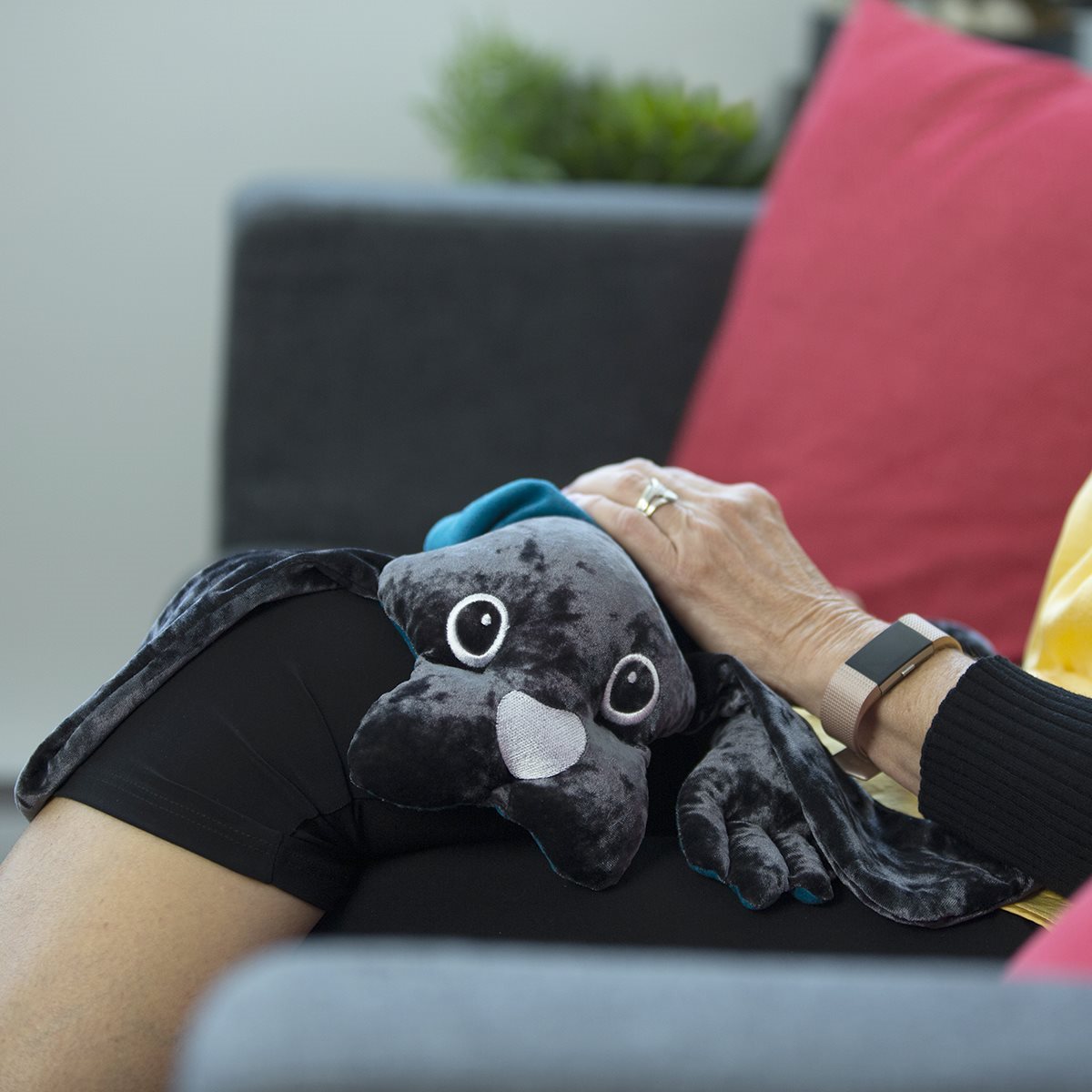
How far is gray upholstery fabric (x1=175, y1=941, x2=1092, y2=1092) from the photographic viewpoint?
27 cm

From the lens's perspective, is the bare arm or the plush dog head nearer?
the plush dog head

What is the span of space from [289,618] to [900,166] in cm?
78

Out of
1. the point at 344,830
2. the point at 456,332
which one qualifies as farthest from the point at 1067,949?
the point at 456,332

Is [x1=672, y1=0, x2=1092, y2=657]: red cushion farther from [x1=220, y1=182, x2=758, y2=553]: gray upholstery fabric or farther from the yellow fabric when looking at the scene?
the yellow fabric

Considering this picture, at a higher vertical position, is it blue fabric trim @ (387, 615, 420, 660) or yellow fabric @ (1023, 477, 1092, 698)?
yellow fabric @ (1023, 477, 1092, 698)

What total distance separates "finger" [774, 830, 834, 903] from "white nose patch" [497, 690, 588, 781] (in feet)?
0.45

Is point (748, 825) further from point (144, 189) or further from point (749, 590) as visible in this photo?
point (144, 189)

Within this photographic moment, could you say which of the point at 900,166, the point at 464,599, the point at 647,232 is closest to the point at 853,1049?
the point at 464,599

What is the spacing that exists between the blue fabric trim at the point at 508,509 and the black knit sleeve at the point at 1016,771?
9.4 inches

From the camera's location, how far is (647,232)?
4.53 feet

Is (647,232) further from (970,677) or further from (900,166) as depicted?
(970,677)

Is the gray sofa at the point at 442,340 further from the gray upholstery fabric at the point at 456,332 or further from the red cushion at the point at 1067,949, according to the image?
the red cushion at the point at 1067,949

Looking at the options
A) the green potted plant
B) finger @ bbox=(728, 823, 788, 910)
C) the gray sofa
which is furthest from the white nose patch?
the green potted plant

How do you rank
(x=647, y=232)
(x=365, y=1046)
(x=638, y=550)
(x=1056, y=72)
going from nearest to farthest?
(x=365, y=1046) < (x=638, y=550) < (x=1056, y=72) < (x=647, y=232)
